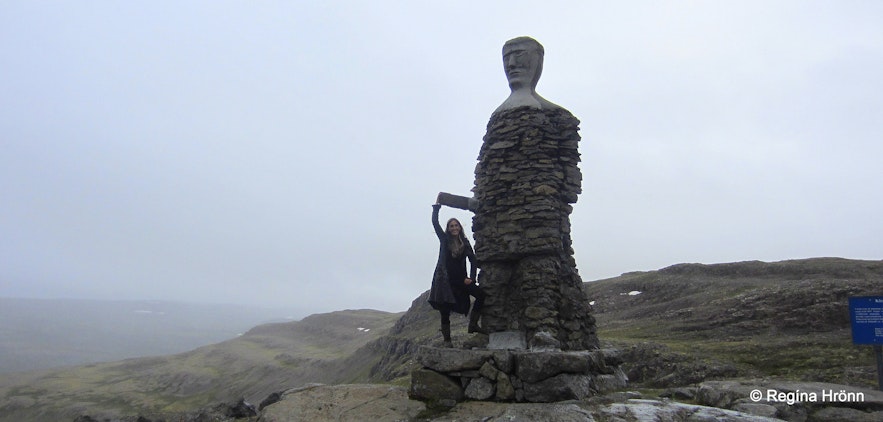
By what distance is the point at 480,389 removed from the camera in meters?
9.08

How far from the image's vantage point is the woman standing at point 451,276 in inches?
402

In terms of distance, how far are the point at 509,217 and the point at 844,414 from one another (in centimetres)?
602

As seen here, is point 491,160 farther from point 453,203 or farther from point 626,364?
point 626,364

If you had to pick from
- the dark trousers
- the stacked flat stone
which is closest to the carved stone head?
the stacked flat stone

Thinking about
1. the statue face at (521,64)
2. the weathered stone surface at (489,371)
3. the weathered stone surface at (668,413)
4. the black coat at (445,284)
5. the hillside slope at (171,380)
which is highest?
the statue face at (521,64)

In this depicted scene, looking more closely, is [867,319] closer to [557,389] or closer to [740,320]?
[557,389]

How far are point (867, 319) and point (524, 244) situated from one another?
18.9ft

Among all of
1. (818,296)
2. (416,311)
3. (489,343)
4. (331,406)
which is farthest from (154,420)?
(416,311)

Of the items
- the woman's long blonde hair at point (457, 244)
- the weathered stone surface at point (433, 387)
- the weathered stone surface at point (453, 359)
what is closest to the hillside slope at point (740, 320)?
the weathered stone surface at point (453, 359)

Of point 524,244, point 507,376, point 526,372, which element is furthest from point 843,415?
point 524,244

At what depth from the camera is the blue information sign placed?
949 centimetres

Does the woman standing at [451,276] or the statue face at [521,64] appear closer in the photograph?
the woman standing at [451,276]

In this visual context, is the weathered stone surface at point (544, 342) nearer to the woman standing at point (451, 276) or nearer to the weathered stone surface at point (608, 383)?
the weathered stone surface at point (608, 383)

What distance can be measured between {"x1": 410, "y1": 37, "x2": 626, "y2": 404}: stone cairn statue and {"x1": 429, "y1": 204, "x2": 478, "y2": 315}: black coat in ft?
2.03
